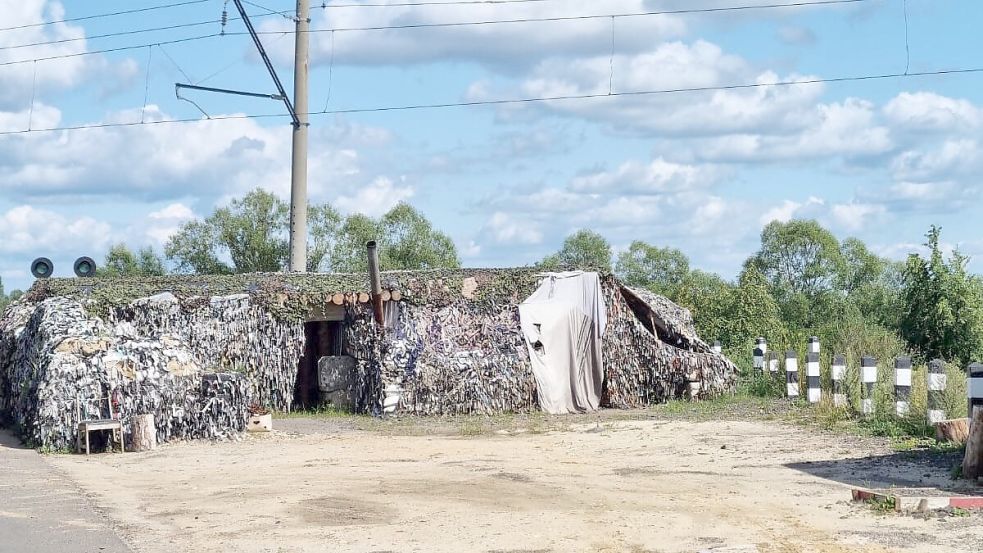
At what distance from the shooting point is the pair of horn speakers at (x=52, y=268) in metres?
22.9

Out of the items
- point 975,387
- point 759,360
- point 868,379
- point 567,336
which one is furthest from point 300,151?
point 975,387

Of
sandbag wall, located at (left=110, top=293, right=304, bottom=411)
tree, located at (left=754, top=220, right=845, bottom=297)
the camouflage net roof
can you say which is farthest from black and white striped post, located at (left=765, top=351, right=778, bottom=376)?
tree, located at (left=754, top=220, right=845, bottom=297)

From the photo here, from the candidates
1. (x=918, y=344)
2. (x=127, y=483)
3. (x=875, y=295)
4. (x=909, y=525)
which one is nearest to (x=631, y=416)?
(x=918, y=344)

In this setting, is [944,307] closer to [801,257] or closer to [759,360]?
[759,360]

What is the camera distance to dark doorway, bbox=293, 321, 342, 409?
2219 centimetres

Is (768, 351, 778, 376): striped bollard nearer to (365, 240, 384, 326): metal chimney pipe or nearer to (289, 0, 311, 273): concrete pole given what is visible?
(365, 240, 384, 326): metal chimney pipe

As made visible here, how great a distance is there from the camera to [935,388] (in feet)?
46.4

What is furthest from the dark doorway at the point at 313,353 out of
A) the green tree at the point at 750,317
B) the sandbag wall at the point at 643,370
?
the green tree at the point at 750,317

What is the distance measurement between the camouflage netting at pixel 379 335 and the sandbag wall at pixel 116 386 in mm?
568

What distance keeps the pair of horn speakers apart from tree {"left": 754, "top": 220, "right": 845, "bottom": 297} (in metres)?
31.7

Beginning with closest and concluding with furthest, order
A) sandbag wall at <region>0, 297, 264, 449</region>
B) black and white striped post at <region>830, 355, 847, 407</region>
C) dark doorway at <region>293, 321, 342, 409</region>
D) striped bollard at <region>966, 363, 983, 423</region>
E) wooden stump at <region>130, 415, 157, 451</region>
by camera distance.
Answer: striped bollard at <region>966, 363, 983, 423</region> → wooden stump at <region>130, 415, 157, 451</region> → sandbag wall at <region>0, 297, 264, 449</region> → black and white striped post at <region>830, 355, 847, 407</region> → dark doorway at <region>293, 321, 342, 409</region>

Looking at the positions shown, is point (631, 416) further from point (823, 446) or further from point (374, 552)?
point (374, 552)

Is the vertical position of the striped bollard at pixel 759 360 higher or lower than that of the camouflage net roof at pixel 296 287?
lower

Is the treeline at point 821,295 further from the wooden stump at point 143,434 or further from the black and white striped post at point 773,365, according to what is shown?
the wooden stump at point 143,434
